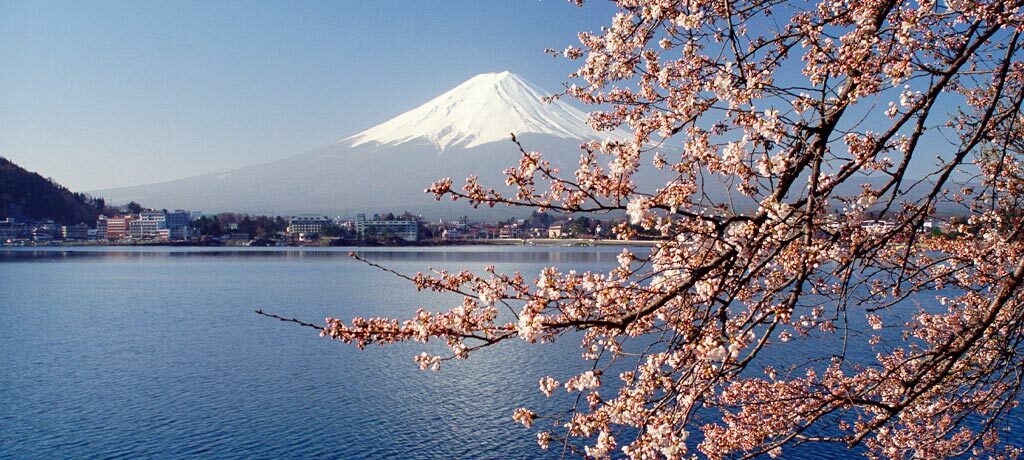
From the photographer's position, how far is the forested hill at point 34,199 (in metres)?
114

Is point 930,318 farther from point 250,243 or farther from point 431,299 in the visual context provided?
point 250,243

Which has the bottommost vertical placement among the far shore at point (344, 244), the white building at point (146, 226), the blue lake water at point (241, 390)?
the blue lake water at point (241, 390)

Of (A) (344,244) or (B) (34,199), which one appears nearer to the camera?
(A) (344,244)

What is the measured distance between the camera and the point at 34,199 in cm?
11712

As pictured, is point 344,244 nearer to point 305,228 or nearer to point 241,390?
point 305,228

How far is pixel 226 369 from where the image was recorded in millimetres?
16609

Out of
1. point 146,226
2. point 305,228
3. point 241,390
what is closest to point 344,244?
point 305,228

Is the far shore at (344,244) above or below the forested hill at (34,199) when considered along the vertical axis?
below

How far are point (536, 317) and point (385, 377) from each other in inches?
551

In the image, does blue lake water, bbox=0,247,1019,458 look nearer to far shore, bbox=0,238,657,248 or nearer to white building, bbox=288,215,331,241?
far shore, bbox=0,238,657,248

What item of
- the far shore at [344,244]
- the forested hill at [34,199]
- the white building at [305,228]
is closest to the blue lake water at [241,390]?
the far shore at [344,244]

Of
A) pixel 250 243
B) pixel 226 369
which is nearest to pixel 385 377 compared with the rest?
pixel 226 369

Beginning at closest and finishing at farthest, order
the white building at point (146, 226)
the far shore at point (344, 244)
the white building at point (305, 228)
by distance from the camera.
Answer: the far shore at point (344, 244) < the white building at point (305, 228) < the white building at point (146, 226)

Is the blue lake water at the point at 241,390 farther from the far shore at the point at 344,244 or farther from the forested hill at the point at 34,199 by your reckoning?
the forested hill at the point at 34,199
